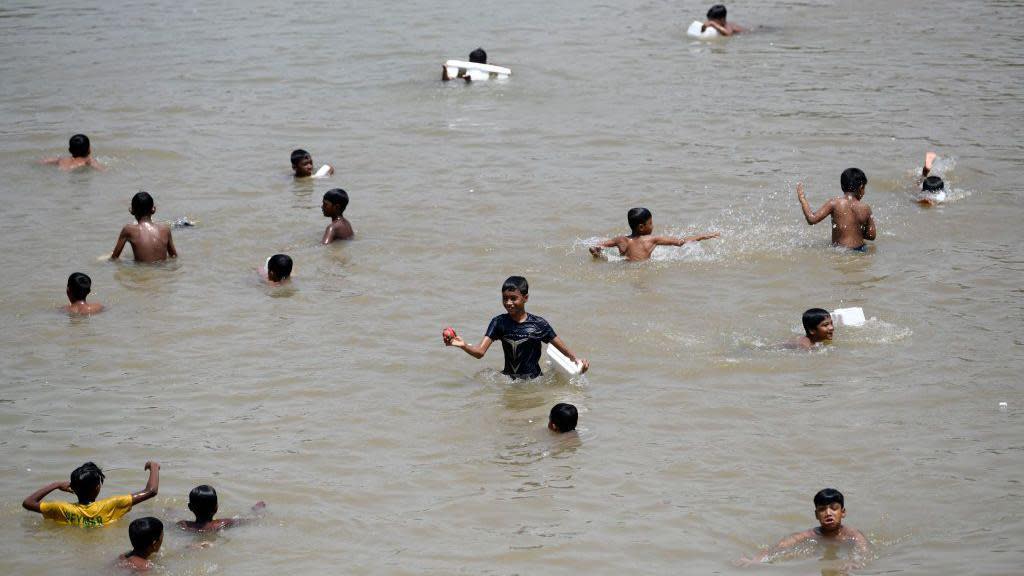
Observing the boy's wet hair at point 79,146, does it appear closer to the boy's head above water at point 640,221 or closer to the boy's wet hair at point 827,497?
the boy's head above water at point 640,221

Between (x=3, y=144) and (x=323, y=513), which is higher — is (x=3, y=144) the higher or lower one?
the higher one

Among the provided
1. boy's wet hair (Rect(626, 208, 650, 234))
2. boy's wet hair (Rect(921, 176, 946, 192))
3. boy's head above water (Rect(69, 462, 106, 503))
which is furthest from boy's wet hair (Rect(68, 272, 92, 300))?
boy's wet hair (Rect(921, 176, 946, 192))

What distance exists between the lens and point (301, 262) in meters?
13.3

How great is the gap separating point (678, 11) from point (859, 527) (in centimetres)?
1760

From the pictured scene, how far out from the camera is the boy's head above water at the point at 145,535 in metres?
7.58

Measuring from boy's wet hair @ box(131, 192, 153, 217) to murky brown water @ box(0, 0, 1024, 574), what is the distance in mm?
638

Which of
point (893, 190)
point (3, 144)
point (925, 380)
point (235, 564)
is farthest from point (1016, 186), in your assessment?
point (3, 144)

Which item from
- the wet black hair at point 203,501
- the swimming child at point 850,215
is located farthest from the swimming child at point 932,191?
the wet black hair at point 203,501

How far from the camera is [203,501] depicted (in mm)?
8039

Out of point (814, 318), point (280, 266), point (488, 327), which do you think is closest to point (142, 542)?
point (488, 327)

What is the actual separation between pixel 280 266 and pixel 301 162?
348 cm

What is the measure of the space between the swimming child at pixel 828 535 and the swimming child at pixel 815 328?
2.92m

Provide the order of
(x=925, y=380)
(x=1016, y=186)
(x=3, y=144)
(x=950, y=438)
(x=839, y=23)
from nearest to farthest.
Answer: (x=950, y=438) → (x=925, y=380) → (x=1016, y=186) → (x=3, y=144) → (x=839, y=23)

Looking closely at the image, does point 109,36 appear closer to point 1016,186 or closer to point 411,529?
point 1016,186
